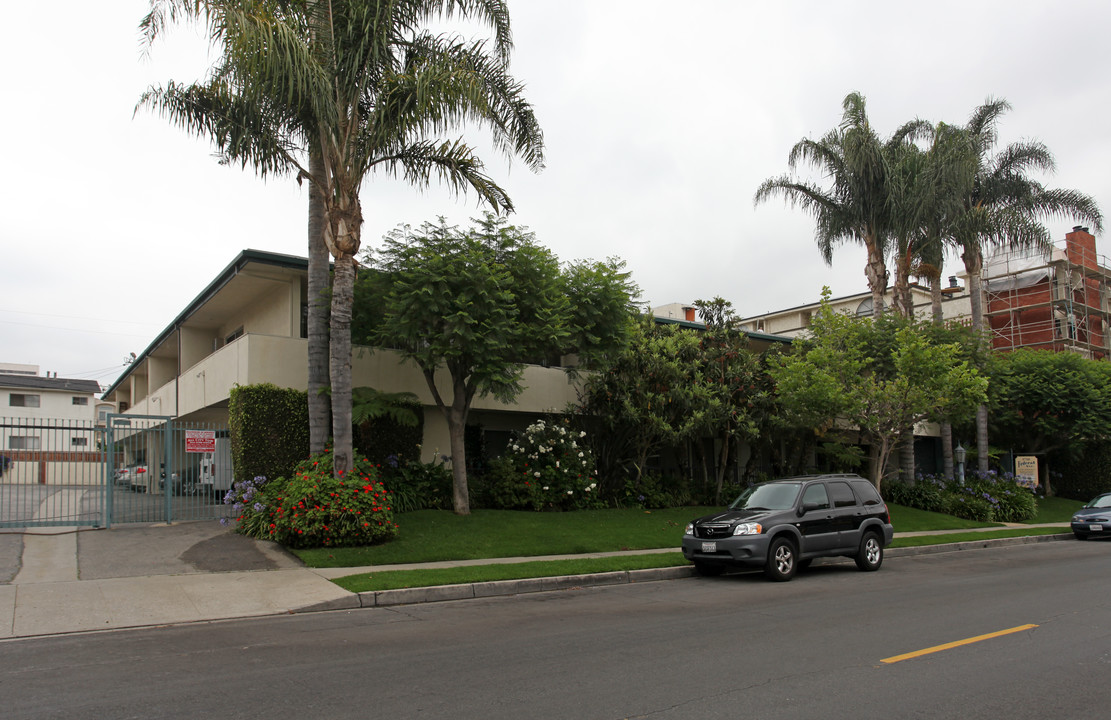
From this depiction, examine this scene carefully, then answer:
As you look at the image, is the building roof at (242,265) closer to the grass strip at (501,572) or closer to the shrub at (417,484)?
the shrub at (417,484)

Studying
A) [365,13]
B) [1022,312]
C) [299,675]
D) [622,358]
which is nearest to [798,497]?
[622,358]

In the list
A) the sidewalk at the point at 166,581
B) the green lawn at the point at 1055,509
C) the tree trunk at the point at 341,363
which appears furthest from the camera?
the green lawn at the point at 1055,509

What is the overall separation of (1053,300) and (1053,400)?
13.7 metres

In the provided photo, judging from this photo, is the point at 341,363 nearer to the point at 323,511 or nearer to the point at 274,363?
the point at 323,511

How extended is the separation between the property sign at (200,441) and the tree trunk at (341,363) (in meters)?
3.73

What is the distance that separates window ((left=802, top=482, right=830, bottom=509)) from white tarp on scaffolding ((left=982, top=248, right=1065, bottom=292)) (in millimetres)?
34799

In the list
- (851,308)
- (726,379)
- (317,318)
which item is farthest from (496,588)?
(851,308)

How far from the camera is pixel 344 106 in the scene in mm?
14172

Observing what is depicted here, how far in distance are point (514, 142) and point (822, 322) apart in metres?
11.3

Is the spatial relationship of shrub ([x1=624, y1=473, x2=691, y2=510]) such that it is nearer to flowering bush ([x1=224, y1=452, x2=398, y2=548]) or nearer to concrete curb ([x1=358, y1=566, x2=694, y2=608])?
concrete curb ([x1=358, y1=566, x2=694, y2=608])

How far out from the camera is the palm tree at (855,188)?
25.2 meters

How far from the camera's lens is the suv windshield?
43.5ft

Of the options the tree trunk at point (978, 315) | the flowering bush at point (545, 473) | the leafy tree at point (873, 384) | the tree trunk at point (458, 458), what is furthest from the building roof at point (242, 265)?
the tree trunk at point (978, 315)

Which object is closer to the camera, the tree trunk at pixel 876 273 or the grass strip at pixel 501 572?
the grass strip at pixel 501 572
